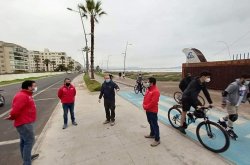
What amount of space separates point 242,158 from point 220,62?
1163cm

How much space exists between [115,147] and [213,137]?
2566mm

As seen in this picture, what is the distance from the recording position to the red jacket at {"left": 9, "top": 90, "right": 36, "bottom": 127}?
11.7 feet

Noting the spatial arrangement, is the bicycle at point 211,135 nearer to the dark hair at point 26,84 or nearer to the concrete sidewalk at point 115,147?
the concrete sidewalk at point 115,147

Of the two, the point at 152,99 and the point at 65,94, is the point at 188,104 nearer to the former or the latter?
the point at 152,99

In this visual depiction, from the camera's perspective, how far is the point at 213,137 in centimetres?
466

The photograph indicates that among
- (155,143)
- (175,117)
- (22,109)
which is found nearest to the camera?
(22,109)

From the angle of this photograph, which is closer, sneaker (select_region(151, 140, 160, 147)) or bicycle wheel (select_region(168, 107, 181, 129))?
sneaker (select_region(151, 140, 160, 147))

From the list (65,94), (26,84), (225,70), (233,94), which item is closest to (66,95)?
(65,94)

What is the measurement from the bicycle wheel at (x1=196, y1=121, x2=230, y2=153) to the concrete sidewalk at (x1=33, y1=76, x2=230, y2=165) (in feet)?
0.68

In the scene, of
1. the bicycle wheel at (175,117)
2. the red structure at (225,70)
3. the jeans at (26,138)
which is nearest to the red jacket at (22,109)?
the jeans at (26,138)

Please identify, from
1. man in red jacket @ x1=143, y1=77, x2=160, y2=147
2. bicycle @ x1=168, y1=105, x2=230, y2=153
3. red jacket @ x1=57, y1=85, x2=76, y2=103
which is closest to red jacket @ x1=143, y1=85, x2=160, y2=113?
man in red jacket @ x1=143, y1=77, x2=160, y2=147

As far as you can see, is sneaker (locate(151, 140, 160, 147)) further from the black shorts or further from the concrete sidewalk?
the black shorts

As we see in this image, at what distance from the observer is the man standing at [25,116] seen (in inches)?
141

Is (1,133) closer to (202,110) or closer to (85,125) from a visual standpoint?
(85,125)
